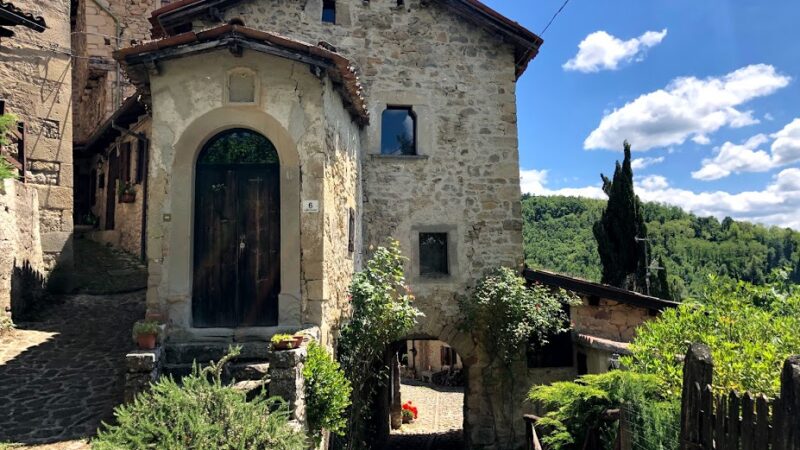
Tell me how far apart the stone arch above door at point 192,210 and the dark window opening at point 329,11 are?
4.82m

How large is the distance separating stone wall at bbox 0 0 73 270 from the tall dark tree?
64.6ft

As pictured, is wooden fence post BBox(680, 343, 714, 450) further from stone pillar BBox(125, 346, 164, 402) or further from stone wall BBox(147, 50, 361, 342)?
stone pillar BBox(125, 346, 164, 402)

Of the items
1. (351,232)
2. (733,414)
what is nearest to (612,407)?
(733,414)

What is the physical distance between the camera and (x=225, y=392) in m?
4.61

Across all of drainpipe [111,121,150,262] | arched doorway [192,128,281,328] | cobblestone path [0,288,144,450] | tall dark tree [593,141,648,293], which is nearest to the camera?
cobblestone path [0,288,144,450]

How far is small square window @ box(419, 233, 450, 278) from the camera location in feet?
36.8

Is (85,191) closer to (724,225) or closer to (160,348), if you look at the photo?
(160,348)

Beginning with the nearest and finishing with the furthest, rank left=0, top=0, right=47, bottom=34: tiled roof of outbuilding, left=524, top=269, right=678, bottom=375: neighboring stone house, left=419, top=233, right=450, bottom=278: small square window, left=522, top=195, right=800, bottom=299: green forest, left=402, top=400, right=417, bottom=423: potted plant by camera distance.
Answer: left=0, top=0, right=47, bottom=34: tiled roof of outbuilding < left=524, top=269, right=678, bottom=375: neighboring stone house < left=419, top=233, right=450, bottom=278: small square window < left=402, top=400, right=417, bottom=423: potted plant < left=522, top=195, right=800, bottom=299: green forest

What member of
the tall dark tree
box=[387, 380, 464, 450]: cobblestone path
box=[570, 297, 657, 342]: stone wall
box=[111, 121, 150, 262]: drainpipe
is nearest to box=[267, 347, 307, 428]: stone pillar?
box=[570, 297, 657, 342]: stone wall

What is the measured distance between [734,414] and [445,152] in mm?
8212

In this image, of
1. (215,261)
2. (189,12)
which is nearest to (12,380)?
(215,261)

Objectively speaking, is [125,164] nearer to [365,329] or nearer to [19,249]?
[19,249]

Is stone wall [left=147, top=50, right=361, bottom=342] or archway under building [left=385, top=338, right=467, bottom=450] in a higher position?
stone wall [left=147, top=50, right=361, bottom=342]

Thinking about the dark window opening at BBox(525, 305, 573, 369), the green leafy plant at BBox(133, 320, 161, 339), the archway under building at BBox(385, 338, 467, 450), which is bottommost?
the archway under building at BBox(385, 338, 467, 450)
